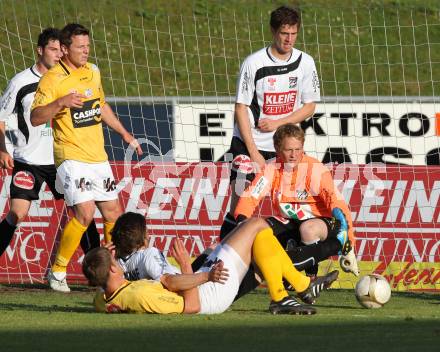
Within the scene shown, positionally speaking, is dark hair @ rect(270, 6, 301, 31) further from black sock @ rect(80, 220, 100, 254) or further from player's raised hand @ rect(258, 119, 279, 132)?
black sock @ rect(80, 220, 100, 254)

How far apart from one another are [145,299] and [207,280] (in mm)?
409

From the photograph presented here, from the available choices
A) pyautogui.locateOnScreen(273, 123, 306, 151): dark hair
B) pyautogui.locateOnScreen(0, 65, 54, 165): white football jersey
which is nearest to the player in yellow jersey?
pyautogui.locateOnScreen(0, 65, 54, 165): white football jersey

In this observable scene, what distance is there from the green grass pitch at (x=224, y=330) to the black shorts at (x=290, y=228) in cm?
55

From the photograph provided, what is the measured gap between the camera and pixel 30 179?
35.4ft

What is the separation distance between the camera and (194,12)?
2209 cm

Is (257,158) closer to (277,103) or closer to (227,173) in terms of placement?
(277,103)

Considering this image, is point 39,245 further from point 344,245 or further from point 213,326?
point 213,326

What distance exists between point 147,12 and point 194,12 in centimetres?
89

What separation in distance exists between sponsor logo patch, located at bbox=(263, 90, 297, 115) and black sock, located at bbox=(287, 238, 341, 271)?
6.18ft

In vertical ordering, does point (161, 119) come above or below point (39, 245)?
above

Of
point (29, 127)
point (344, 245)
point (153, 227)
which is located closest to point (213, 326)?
point (344, 245)

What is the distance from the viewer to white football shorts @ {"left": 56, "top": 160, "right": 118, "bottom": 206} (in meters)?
10.2

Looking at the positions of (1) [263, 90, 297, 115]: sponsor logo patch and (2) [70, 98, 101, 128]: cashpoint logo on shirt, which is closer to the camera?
(2) [70, 98, 101, 128]: cashpoint logo on shirt

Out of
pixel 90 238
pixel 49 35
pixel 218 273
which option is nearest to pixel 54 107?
pixel 49 35
